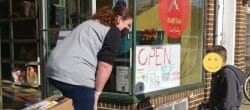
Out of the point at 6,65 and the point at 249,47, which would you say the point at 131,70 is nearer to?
the point at 6,65

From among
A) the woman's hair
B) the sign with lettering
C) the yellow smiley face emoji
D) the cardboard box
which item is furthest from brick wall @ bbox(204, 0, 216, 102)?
the cardboard box

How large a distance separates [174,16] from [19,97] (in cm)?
277

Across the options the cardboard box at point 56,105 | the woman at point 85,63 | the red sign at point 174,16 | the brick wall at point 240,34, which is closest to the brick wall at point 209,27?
the red sign at point 174,16

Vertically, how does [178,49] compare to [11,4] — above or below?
below

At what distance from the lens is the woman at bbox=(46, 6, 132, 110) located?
4.17 m

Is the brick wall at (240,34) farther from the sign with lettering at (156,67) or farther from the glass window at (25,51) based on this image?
the glass window at (25,51)

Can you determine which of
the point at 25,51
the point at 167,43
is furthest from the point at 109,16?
the point at 25,51

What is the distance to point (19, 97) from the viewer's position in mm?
8016

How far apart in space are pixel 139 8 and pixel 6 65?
11.9 ft

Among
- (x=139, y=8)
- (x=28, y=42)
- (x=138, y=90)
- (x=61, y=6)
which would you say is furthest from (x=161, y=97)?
(x=28, y=42)

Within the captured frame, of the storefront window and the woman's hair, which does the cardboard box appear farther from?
the storefront window

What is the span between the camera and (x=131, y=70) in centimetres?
634

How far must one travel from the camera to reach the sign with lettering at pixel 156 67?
254 inches

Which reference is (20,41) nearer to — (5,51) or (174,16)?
(5,51)
